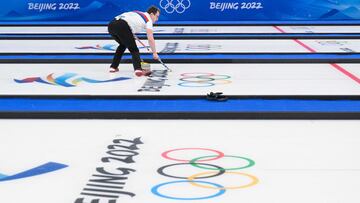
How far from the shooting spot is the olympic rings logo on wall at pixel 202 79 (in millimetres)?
8172

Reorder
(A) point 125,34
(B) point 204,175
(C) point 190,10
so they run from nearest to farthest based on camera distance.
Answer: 1. (B) point 204,175
2. (A) point 125,34
3. (C) point 190,10

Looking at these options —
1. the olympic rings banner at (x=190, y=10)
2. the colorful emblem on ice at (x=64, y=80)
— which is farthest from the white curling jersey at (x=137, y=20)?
the olympic rings banner at (x=190, y=10)

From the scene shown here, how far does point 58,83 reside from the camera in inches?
328

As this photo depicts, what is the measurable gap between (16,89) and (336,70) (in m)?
4.40

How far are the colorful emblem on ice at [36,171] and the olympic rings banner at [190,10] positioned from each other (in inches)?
554

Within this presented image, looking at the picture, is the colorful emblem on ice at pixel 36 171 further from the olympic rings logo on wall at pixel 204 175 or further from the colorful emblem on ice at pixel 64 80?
the colorful emblem on ice at pixel 64 80

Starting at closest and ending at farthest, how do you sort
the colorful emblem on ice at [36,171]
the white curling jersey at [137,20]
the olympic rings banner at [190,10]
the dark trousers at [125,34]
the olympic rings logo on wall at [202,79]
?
the colorful emblem on ice at [36,171]
the olympic rings logo on wall at [202,79]
the white curling jersey at [137,20]
the dark trousers at [125,34]
the olympic rings banner at [190,10]

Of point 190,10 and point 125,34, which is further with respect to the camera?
point 190,10

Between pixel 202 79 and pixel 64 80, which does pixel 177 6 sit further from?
pixel 64 80

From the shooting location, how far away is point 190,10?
18.6 metres

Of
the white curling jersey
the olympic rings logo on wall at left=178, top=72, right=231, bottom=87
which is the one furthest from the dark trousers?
the olympic rings logo on wall at left=178, top=72, right=231, bottom=87

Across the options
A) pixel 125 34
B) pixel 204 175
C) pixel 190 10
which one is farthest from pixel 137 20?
pixel 190 10

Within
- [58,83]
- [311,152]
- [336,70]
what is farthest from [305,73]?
[311,152]

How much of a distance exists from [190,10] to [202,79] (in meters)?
10.2
